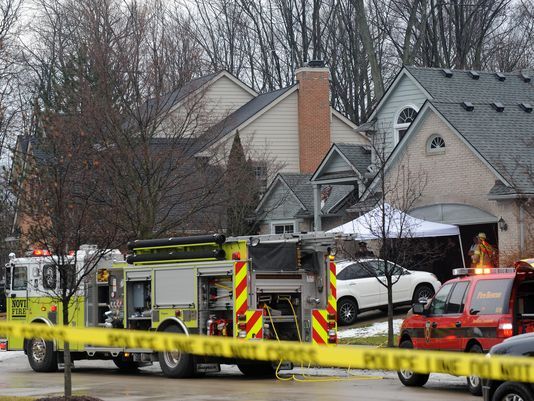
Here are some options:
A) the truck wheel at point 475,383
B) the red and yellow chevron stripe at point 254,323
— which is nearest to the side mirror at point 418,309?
the truck wheel at point 475,383

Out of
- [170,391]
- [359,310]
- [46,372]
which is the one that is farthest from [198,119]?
[170,391]

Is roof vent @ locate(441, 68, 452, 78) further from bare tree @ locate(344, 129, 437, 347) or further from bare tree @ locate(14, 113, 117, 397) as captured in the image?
bare tree @ locate(14, 113, 117, 397)

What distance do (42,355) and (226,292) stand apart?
4830mm

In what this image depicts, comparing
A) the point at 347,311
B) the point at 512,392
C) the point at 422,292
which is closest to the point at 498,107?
the point at 422,292

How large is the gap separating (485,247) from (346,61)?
33.4m

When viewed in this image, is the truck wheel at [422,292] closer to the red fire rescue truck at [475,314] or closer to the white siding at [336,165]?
the white siding at [336,165]

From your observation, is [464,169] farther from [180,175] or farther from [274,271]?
[274,271]

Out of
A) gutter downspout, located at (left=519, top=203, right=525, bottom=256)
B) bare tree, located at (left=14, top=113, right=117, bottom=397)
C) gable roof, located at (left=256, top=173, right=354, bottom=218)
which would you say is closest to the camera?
bare tree, located at (left=14, top=113, right=117, bottom=397)

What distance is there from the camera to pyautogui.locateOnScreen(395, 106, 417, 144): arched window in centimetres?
3512

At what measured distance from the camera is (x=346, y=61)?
5922 centimetres

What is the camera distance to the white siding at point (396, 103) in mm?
34812

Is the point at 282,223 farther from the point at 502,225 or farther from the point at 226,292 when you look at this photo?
the point at 226,292

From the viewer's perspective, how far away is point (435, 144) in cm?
3209

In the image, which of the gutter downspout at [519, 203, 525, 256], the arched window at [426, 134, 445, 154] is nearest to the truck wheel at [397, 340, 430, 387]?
the gutter downspout at [519, 203, 525, 256]
